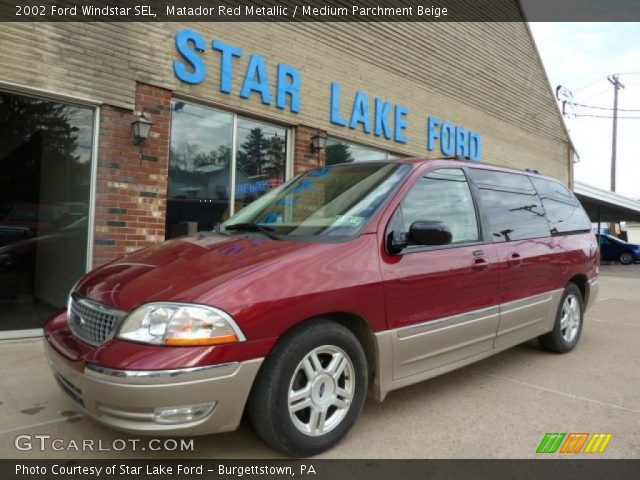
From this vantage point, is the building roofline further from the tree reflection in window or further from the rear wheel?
the tree reflection in window

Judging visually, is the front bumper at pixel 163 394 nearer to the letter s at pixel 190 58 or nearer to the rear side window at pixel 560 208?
the rear side window at pixel 560 208

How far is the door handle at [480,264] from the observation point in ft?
11.8

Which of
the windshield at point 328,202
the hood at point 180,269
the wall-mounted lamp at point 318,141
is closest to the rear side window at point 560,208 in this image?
the windshield at point 328,202

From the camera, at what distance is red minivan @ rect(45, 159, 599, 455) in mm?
2350

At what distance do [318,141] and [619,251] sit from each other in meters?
22.2

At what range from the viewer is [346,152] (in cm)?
894

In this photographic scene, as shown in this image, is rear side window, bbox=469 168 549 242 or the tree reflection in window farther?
the tree reflection in window

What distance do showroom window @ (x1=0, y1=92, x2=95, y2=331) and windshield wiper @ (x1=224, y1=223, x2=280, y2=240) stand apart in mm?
3186

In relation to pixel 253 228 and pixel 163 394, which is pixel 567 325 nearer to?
pixel 253 228

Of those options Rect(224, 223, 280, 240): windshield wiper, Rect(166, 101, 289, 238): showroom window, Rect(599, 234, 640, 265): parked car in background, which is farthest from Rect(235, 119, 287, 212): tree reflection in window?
Rect(599, 234, 640, 265): parked car in background

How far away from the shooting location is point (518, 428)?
3160mm

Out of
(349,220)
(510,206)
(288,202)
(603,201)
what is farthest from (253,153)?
(603,201)

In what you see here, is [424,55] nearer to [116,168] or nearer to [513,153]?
[513,153]

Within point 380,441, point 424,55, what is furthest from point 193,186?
point 424,55
